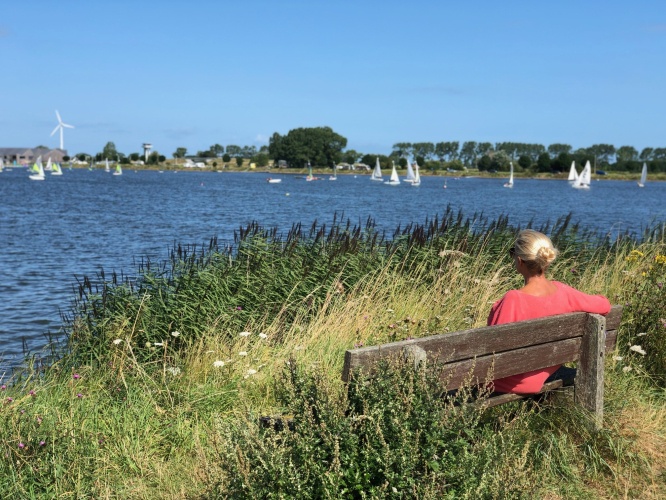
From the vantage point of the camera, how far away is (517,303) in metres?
4.46

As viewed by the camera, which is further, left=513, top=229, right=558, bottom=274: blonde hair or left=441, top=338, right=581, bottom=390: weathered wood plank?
left=513, top=229, right=558, bottom=274: blonde hair

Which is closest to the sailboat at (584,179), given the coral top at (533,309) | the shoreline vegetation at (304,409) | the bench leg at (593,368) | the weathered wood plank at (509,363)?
the shoreline vegetation at (304,409)

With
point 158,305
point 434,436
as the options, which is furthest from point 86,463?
point 158,305

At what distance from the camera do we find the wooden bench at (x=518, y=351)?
3.46 metres

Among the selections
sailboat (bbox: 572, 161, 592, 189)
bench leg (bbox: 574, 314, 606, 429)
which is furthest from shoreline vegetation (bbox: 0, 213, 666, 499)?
sailboat (bbox: 572, 161, 592, 189)

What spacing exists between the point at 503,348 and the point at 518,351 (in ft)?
0.57

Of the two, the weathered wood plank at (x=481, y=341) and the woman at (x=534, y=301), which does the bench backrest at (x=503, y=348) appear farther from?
the woman at (x=534, y=301)

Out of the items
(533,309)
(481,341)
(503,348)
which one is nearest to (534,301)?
(533,309)

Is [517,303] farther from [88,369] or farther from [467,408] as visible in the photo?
[88,369]

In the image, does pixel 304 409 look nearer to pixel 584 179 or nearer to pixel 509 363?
pixel 509 363

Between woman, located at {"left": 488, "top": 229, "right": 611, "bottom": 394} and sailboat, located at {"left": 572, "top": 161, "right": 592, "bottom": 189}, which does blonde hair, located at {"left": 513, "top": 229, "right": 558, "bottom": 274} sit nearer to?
woman, located at {"left": 488, "top": 229, "right": 611, "bottom": 394}

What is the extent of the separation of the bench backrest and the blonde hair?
14.1 inches

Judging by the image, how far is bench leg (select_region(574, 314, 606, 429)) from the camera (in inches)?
176

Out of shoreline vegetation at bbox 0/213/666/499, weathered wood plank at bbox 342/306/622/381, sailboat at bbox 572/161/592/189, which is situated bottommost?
sailboat at bbox 572/161/592/189
